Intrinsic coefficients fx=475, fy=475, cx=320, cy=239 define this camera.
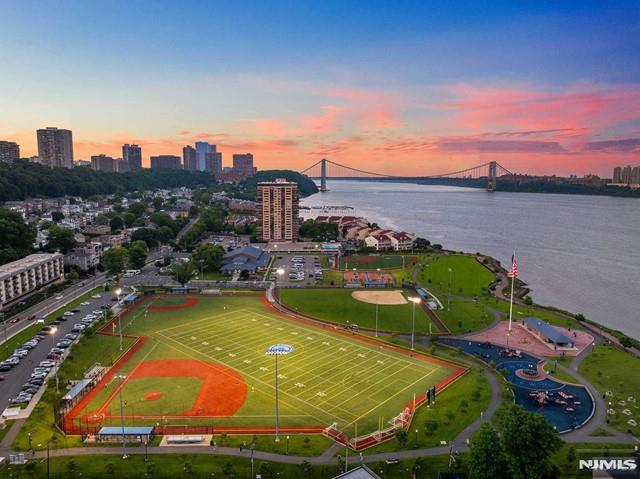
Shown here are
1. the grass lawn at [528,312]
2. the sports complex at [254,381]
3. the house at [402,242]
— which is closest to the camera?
the sports complex at [254,381]

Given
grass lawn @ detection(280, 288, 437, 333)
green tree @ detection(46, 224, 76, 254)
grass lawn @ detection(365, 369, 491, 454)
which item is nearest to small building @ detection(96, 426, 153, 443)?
grass lawn @ detection(365, 369, 491, 454)

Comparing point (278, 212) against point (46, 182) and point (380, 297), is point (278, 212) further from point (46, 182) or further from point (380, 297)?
point (46, 182)

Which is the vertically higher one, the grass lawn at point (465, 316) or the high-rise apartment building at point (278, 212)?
the high-rise apartment building at point (278, 212)

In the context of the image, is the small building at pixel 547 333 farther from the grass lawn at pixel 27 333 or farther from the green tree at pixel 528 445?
the grass lawn at pixel 27 333

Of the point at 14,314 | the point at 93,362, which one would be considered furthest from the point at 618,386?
the point at 14,314

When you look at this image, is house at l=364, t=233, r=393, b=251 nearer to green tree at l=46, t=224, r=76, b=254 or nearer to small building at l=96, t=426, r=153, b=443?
green tree at l=46, t=224, r=76, b=254

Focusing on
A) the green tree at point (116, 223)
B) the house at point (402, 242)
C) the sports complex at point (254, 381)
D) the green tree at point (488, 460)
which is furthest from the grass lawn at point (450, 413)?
the green tree at point (116, 223)
